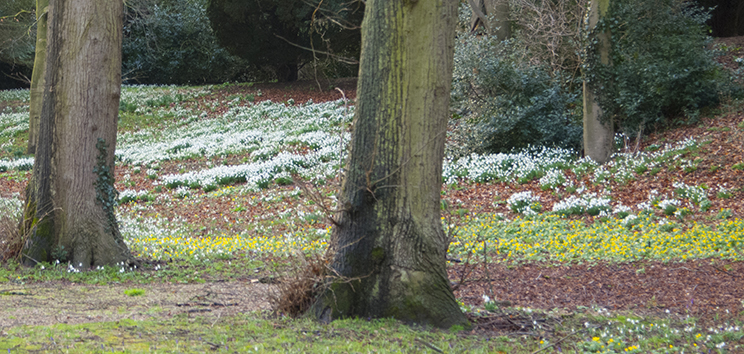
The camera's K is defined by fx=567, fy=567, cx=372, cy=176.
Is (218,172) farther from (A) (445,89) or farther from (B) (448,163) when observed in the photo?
(A) (445,89)

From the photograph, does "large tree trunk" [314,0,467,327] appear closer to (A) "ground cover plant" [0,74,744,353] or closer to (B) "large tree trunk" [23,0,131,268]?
(A) "ground cover plant" [0,74,744,353]

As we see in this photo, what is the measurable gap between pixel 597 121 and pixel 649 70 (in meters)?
1.71

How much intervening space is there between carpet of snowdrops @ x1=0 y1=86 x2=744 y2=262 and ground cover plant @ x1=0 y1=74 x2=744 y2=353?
5 centimetres

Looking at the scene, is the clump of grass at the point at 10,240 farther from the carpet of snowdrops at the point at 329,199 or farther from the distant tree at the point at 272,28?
the distant tree at the point at 272,28

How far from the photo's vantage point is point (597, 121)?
13.4 meters

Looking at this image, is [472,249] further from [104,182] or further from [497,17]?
[497,17]

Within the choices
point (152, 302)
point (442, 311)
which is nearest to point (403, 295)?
point (442, 311)

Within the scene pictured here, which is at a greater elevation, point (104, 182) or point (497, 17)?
point (497, 17)

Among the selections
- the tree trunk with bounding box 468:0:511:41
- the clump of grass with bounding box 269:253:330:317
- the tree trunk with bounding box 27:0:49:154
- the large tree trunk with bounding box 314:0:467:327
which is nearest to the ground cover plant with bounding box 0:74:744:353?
the clump of grass with bounding box 269:253:330:317

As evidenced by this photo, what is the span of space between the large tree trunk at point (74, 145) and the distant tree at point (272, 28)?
55.4ft

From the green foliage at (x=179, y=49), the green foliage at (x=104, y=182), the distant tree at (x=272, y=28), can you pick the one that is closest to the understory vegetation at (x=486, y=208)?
the green foliage at (x=104, y=182)

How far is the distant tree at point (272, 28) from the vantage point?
953 inches

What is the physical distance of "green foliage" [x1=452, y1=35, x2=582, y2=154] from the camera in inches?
566

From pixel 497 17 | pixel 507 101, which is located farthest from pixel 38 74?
pixel 497 17
